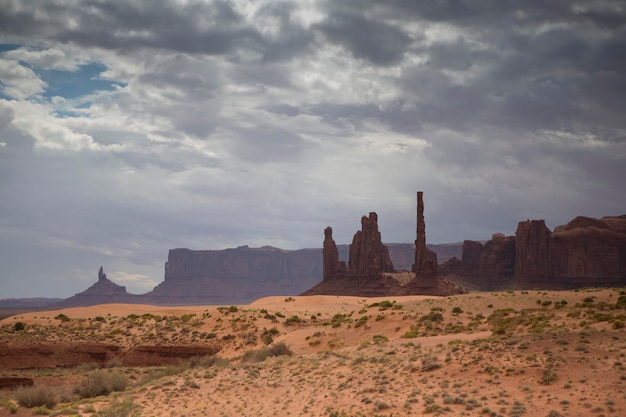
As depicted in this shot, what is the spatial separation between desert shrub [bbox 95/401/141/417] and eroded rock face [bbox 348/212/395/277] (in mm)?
97724

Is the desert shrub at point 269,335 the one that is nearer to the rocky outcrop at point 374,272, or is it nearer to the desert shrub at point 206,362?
the desert shrub at point 206,362

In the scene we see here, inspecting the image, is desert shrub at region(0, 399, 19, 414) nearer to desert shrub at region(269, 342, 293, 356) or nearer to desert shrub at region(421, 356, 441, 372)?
desert shrub at region(269, 342, 293, 356)

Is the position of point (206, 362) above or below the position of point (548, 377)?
below

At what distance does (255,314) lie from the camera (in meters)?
59.6

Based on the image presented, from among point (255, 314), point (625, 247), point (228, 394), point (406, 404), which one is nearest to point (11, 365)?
point (255, 314)

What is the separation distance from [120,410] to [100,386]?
6335mm

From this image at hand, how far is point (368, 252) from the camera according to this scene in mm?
125812

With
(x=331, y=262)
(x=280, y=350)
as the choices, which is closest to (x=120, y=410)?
(x=280, y=350)

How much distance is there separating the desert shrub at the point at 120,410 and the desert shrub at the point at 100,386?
4.11 m

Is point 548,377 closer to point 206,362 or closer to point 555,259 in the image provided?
point 206,362

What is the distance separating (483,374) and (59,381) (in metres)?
25.6

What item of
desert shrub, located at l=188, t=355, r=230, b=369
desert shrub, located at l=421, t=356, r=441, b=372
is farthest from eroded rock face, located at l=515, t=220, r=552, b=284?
desert shrub, located at l=421, t=356, r=441, b=372

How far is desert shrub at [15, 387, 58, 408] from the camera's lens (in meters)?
26.9

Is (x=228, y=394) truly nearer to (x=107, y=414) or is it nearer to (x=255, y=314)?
(x=107, y=414)
